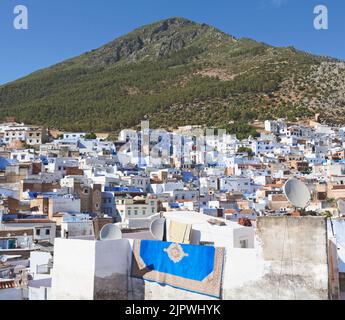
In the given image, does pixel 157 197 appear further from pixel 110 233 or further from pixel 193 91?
pixel 193 91

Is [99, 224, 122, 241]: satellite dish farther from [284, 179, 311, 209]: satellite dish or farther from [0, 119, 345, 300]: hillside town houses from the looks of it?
[284, 179, 311, 209]: satellite dish

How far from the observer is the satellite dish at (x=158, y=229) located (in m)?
11.8

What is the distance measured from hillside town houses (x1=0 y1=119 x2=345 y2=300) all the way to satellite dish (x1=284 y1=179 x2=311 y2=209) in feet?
0.57

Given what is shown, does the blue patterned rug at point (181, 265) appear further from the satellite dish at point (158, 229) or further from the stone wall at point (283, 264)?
the satellite dish at point (158, 229)

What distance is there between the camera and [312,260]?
8.96m

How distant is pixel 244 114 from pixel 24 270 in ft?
231

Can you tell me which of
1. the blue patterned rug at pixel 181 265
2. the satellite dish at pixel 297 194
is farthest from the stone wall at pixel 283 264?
the satellite dish at pixel 297 194

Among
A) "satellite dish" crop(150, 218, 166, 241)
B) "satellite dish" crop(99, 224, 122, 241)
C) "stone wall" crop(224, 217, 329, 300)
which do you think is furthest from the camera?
"satellite dish" crop(150, 218, 166, 241)

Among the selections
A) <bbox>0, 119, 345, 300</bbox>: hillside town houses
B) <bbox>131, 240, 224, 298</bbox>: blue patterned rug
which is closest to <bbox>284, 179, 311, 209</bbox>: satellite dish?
<bbox>0, 119, 345, 300</bbox>: hillside town houses

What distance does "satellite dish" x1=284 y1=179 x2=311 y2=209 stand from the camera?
32.2 feet

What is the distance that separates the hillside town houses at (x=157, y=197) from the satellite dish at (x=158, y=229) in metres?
0.30

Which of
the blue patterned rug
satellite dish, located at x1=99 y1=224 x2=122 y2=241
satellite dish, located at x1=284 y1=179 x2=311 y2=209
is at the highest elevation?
satellite dish, located at x1=284 y1=179 x2=311 y2=209

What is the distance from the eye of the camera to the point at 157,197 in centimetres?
3350
